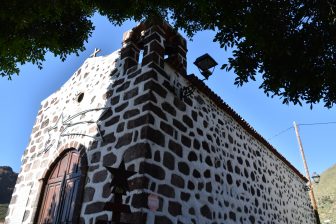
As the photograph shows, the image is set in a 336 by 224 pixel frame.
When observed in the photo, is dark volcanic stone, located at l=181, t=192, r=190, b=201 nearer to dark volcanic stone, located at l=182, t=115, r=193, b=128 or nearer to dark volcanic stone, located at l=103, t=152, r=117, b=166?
dark volcanic stone, located at l=103, t=152, r=117, b=166

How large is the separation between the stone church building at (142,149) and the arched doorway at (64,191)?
2cm

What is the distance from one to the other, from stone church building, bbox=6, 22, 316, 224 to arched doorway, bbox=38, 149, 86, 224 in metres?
0.02

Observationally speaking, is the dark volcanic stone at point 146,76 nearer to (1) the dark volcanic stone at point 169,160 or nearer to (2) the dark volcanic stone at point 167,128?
(2) the dark volcanic stone at point 167,128

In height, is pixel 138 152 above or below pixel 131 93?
below

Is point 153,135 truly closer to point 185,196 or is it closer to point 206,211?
point 185,196

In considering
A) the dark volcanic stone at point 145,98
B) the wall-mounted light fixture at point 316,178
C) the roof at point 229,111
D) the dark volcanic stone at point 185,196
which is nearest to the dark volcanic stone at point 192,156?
the dark volcanic stone at point 185,196

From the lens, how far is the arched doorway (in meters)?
5.24

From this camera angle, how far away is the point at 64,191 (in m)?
5.67

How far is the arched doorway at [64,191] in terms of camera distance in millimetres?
5242

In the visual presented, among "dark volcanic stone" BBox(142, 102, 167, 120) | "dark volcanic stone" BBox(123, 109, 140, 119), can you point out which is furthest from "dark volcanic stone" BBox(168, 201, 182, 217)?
"dark volcanic stone" BBox(123, 109, 140, 119)

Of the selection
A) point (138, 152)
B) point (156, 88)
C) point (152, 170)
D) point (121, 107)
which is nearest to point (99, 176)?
point (138, 152)

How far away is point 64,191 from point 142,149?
85.0 inches

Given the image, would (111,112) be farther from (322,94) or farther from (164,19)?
(322,94)

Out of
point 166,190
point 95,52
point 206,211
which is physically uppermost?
point 95,52
